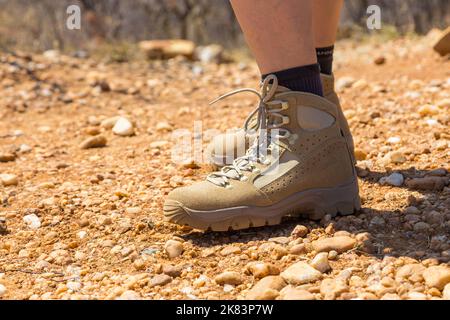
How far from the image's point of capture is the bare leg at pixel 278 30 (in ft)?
5.74

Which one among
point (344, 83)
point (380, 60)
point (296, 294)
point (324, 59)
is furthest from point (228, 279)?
point (380, 60)

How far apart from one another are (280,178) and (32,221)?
847 mm

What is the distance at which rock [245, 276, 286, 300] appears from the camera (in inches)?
57.2

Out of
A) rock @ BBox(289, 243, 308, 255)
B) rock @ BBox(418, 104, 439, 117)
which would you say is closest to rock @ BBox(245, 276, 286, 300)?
rock @ BBox(289, 243, 308, 255)

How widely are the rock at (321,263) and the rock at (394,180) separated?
0.62 meters

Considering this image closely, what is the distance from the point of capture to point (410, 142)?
255 centimetres

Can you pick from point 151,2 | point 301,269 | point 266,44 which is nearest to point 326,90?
point 266,44

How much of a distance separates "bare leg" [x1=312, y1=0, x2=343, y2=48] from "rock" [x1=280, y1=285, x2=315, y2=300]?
3.54ft

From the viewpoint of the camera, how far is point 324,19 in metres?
2.25

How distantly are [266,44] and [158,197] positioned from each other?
0.70 metres

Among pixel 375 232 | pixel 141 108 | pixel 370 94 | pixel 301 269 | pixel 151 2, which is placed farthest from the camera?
pixel 151 2

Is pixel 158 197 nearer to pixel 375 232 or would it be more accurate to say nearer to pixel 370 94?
pixel 375 232

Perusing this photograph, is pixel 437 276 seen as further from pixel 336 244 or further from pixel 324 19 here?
pixel 324 19

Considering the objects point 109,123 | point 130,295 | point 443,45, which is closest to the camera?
point 130,295
